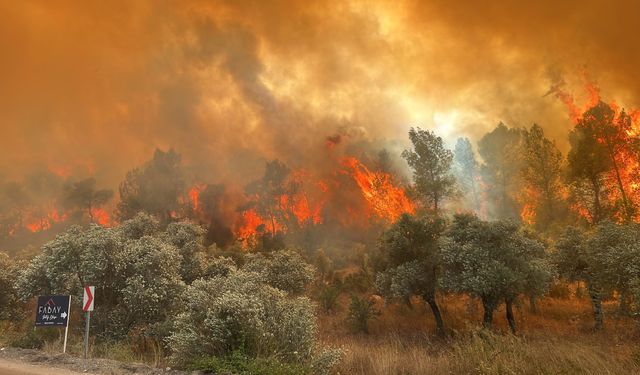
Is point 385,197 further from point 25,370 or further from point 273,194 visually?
point 25,370

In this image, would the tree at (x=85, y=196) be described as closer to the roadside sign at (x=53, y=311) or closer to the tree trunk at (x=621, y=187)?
the roadside sign at (x=53, y=311)

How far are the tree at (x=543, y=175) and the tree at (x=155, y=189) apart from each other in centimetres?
7816

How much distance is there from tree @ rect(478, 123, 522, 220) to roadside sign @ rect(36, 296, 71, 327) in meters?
65.0

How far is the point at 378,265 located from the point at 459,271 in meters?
10.7

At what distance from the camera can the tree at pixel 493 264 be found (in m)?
27.3

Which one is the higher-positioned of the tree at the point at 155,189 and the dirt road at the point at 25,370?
the tree at the point at 155,189

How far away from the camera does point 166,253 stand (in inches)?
946

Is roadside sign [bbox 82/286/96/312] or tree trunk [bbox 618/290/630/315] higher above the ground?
roadside sign [bbox 82/286/96/312]

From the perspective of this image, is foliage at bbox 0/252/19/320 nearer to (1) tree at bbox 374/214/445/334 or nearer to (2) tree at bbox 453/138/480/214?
(1) tree at bbox 374/214/445/334

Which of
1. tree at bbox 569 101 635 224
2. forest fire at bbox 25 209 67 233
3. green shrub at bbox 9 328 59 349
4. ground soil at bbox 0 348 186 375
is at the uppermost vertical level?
forest fire at bbox 25 209 67 233

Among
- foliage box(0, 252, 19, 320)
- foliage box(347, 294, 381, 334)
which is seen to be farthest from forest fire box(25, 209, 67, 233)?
foliage box(347, 294, 381, 334)

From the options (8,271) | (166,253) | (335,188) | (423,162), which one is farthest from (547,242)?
(335,188)

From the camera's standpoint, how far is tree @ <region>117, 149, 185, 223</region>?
297 feet

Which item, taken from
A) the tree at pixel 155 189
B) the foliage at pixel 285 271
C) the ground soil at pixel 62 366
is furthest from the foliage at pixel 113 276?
the tree at pixel 155 189
